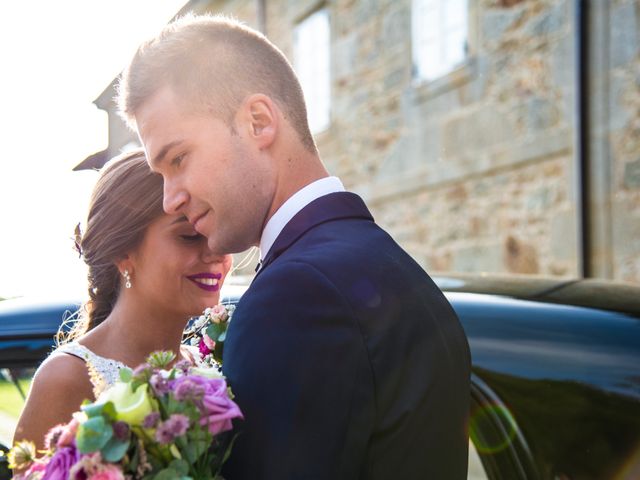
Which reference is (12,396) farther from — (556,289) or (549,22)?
(549,22)

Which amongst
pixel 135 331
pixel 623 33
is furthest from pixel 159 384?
pixel 623 33

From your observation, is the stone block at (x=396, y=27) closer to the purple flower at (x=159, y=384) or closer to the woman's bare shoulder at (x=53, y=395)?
the woman's bare shoulder at (x=53, y=395)

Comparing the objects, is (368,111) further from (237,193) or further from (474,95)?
(237,193)

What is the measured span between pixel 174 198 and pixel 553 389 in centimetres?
108

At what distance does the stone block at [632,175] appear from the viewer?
6.88 meters

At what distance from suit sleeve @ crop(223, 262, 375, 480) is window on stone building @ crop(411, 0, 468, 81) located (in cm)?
757

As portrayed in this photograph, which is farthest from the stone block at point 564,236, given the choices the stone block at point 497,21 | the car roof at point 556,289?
the car roof at point 556,289

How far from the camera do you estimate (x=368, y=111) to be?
10242 mm

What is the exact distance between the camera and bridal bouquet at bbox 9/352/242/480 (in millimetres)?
1455

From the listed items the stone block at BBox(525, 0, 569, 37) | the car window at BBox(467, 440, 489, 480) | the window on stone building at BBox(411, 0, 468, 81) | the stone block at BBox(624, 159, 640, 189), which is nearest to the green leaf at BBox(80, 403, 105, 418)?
the car window at BBox(467, 440, 489, 480)

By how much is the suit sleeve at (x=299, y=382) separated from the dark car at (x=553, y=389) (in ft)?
2.52

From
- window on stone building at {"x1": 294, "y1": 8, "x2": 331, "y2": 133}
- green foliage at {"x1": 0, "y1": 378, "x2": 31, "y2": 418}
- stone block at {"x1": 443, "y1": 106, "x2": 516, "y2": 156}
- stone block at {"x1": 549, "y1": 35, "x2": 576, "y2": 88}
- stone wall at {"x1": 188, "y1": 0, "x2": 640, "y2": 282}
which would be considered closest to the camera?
green foliage at {"x1": 0, "y1": 378, "x2": 31, "y2": 418}

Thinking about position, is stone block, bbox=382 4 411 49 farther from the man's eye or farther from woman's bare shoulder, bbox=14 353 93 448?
woman's bare shoulder, bbox=14 353 93 448

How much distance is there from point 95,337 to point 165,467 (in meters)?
1.44
